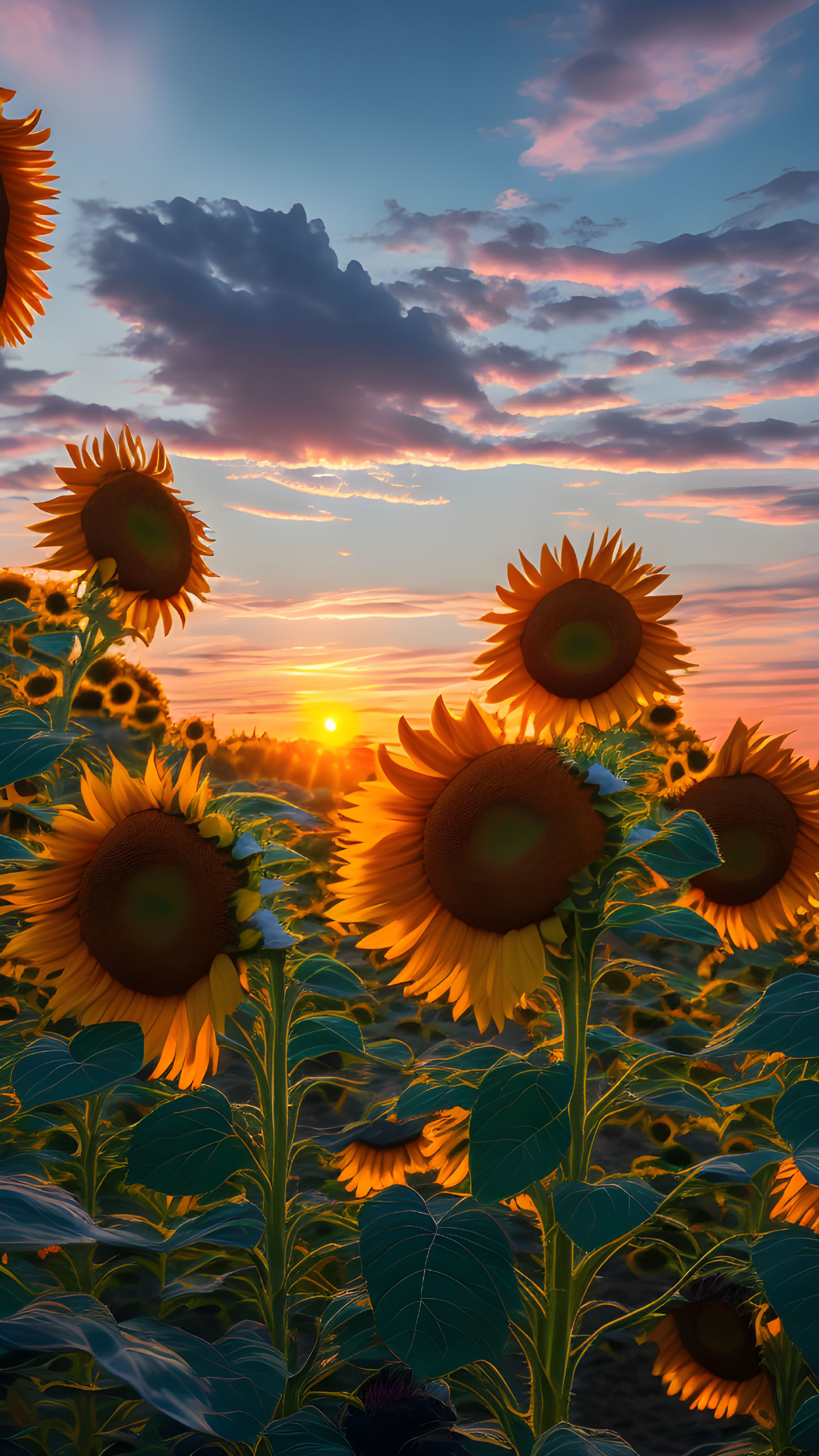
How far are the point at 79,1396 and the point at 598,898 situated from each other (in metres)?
2.04

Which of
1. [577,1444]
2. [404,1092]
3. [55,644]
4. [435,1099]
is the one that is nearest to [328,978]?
[404,1092]

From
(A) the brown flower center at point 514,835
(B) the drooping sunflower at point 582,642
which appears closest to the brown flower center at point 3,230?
(B) the drooping sunflower at point 582,642

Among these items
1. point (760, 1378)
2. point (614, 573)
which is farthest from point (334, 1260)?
point (614, 573)

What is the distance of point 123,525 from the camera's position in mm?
3490

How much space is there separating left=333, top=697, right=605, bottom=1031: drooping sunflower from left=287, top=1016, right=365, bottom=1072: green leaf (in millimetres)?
273

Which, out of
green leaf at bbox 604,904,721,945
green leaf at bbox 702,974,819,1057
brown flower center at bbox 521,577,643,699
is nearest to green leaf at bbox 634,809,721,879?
green leaf at bbox 604,904,721,945

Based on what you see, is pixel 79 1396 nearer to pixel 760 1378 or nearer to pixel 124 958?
pixel 124 958

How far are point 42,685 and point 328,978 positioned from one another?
3.40 metres

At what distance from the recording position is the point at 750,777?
261 cm

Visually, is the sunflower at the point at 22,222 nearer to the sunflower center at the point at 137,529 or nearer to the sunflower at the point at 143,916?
the sunflower center at the point at 137,529

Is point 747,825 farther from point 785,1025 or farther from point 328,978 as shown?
point 328,978

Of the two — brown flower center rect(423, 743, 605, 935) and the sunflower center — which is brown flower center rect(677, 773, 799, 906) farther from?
the sunflower center

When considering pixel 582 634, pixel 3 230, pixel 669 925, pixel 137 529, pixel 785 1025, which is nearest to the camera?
pixel 785 1025

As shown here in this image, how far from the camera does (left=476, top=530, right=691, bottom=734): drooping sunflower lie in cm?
317
